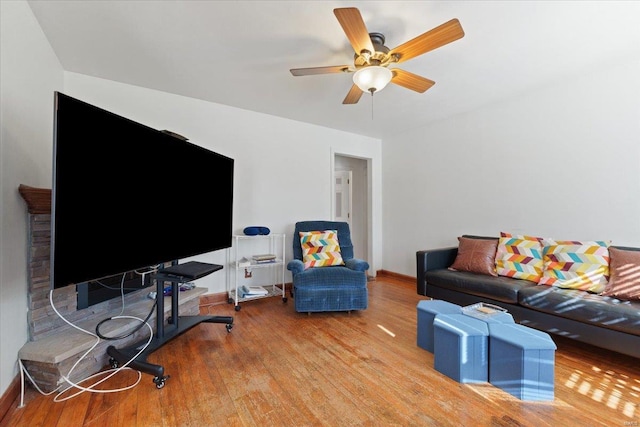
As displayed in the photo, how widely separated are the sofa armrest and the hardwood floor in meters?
0.81

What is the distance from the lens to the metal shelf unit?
307 cm

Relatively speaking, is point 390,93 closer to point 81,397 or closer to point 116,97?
point 116,97

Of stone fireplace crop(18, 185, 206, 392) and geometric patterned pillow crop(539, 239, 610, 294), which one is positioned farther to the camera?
geometric patterned pillow crop(539, 239, 610, 294)

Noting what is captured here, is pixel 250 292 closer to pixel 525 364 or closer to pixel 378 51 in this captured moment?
pixel 525 364

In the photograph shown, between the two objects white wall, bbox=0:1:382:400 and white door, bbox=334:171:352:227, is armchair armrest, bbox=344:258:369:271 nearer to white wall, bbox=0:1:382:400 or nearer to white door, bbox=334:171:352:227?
white wall, bbox=0:1:382:400

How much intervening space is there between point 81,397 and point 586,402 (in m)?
2.86

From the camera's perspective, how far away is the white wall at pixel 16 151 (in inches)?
55.5

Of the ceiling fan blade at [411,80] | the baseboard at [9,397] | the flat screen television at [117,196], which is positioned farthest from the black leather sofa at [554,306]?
the baseboard at [9,397]

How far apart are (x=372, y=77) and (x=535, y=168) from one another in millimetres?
2229

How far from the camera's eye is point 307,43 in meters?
2.02

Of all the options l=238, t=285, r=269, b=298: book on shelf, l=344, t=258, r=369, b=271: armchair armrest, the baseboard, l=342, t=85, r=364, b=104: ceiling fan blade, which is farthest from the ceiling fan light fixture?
the baseboard

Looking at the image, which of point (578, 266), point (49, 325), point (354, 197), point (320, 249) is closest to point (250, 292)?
point (320, 249)

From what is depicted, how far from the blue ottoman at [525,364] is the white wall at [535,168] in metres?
1.70

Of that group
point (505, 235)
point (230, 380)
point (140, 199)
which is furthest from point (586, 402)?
point (140, 199)
